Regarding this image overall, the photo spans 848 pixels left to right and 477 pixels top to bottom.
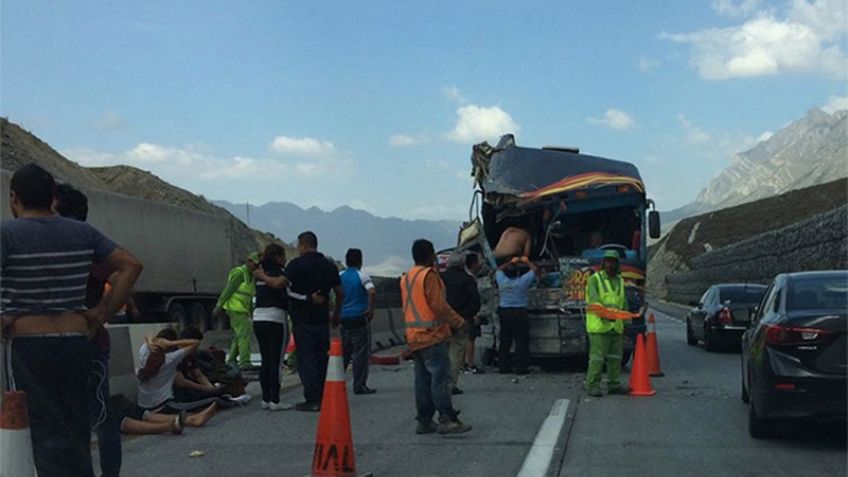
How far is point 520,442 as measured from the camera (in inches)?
340

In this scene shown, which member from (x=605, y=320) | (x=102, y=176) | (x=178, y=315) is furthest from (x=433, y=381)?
(x=102, y=176)

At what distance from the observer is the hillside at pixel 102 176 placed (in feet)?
115

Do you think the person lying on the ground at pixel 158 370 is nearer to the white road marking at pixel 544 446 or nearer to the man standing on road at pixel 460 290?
the man standing on road at pixel 460 290

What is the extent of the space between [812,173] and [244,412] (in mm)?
158924

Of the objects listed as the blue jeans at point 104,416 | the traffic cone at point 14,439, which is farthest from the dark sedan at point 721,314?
the traffic cone at point 14,439

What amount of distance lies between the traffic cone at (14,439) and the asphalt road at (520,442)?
3.55 meters

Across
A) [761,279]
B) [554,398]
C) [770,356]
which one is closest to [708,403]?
[554,398]

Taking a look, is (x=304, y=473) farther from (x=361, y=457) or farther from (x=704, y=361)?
(x=704, y=361)

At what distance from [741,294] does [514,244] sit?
7159mm

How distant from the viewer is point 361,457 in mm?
8125

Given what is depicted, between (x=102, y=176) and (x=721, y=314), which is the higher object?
(x=102, y=176)

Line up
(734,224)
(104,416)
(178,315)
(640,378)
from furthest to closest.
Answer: (734,224), (178,315), (640,378), (104,416)

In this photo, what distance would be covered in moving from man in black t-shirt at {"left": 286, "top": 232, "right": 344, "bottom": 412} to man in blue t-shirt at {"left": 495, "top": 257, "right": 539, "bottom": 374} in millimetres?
4057

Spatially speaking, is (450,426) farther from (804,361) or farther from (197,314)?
(197,314)
